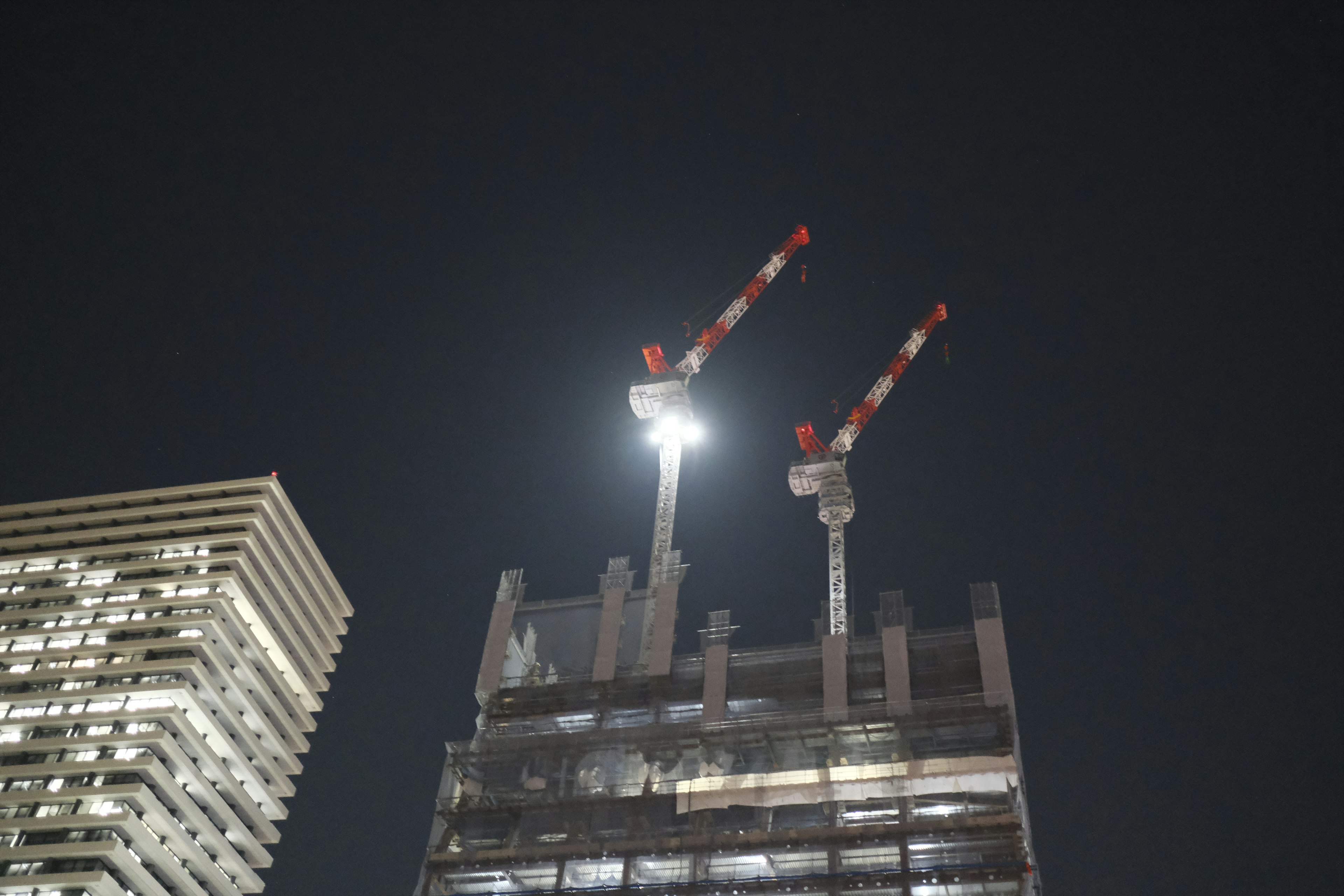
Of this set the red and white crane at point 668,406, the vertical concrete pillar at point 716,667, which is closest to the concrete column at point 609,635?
the vertical concrete pillar at point 716,667

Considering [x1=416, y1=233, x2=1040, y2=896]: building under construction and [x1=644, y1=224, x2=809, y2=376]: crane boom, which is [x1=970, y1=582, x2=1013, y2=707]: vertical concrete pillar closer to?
[x1=416, y1=233, x2=1040, y2=896]: building under construction

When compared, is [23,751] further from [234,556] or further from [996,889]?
[996,889]

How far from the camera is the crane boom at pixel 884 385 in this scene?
463 ft

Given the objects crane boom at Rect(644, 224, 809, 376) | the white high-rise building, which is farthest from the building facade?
the white high-rise building

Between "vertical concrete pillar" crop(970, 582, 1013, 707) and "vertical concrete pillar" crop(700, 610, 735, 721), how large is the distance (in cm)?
1811

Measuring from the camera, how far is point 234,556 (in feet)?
528

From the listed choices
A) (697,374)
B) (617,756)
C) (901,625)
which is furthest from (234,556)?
(901,625)

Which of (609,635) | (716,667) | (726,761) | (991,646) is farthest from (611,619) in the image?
(991,646)

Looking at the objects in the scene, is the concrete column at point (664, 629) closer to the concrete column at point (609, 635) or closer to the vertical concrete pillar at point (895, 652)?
the concrete column at point (609, 635)

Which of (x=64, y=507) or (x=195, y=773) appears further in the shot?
(x=64, y=507)

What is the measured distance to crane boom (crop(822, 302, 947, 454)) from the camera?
141 metres

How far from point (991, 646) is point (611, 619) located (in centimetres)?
2927

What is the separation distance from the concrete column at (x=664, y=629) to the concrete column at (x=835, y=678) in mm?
11799

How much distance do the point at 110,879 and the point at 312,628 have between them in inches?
1930
